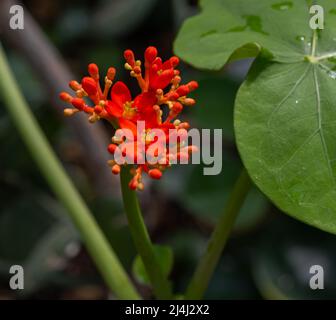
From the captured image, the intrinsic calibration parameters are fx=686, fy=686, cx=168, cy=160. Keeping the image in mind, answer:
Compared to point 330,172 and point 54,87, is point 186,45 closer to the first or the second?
point 330,172

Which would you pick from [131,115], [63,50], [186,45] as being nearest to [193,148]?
[131,115]

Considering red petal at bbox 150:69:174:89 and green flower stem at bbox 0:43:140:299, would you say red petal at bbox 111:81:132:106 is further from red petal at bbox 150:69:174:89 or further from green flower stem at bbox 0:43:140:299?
green flower stem at bbox 0:43:140:299

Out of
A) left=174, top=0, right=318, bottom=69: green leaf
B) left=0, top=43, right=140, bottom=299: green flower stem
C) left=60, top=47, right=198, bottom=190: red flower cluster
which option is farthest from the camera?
left=0, top=43, right=140, bottom=299: green flower stem

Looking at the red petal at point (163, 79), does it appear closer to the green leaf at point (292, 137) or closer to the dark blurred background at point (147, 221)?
the green leaf at point (292, 137)

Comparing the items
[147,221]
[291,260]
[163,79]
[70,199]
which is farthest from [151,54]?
[291,260]

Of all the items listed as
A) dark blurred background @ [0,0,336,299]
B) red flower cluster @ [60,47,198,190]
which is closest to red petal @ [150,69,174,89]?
red flower cluster @ [60,47,198,190]

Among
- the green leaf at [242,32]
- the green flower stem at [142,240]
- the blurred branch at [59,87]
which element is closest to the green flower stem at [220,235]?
the green flower stem at [142,240]

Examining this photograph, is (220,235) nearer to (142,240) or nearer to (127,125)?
(142,240)
